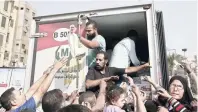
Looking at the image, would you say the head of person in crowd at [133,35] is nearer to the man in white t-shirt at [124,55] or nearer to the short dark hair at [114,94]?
the man in white t-shirt at [124,55]

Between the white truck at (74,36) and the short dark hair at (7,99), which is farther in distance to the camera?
the white truck at (74,36)

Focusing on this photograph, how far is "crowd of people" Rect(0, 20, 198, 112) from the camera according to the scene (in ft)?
9.15

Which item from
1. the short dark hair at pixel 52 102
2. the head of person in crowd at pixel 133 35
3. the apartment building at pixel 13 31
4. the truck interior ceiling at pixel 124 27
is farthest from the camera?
the apartment building at pixel 13 31

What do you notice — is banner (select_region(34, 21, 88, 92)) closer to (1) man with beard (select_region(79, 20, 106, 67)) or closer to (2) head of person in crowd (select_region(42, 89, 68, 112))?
(1) man with beard (select_region(79, 20, 106, 67))

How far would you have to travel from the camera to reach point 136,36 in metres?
4.90

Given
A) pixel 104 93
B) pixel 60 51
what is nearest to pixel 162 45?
pixel 104 93

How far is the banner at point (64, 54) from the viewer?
4.16 m

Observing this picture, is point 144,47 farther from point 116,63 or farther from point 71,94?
point 71,94

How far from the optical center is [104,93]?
338 cm

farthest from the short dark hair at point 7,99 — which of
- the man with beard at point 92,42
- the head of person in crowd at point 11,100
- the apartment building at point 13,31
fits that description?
the apartment building at point 13,31

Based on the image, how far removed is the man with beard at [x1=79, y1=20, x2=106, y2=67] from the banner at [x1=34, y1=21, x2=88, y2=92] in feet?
0.29

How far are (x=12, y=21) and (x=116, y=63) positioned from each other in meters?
31.5

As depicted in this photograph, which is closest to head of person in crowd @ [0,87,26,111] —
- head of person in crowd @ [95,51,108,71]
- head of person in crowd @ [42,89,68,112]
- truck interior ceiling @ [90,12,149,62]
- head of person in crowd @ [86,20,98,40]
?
head of person in crowd @ [42,89,68,112]

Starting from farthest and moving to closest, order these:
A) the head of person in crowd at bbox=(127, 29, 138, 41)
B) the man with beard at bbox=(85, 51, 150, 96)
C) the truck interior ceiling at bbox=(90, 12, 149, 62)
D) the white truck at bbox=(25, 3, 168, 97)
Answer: the head of person in crowd at bbox=(127, 29, 138, 41), the truck interior ceiling at bbox=(90, 12, 149, 62), the white truck at bbox=(25, 3, 168, 97), the man with beard at bbox=(85, 51, 150, 96)
